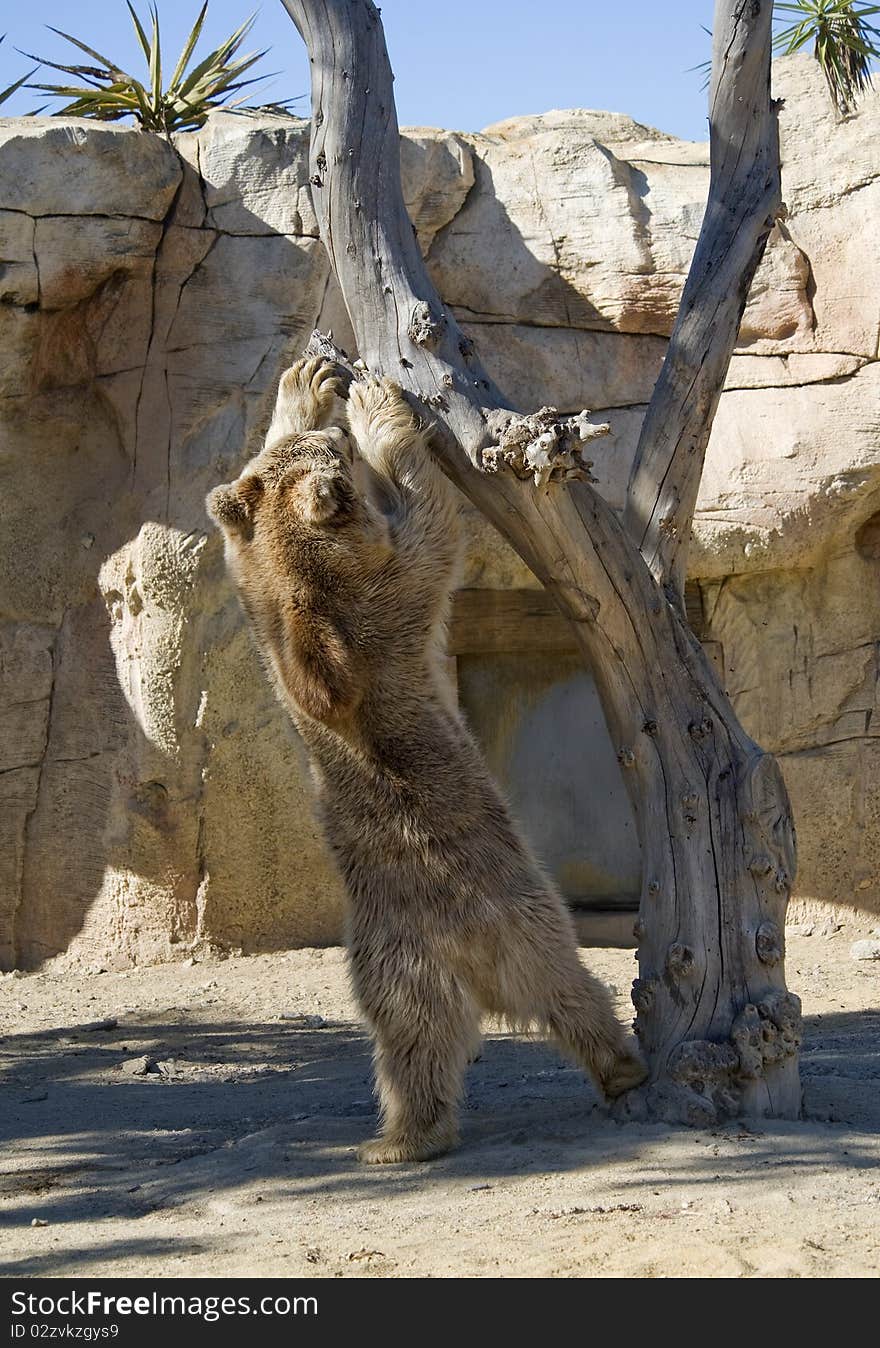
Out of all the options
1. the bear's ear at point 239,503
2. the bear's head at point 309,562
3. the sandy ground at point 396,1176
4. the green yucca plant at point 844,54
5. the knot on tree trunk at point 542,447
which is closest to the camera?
the sandy ground at point 396,1176

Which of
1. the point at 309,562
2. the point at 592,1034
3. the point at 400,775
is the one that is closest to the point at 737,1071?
the point at 592,1034

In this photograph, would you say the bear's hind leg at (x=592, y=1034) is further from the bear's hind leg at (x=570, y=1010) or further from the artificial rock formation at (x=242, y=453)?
the artificial rock formation at (x=242, y=453)

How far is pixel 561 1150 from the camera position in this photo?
15.7ft

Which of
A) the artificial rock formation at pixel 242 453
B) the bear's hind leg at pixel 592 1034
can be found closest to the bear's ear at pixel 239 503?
the bear's hind leg at pixel 592 1034

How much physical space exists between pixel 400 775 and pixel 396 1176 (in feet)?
4.53

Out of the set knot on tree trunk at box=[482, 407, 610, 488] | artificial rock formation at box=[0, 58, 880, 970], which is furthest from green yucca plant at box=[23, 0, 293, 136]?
knot on tree trunk at box=[482, 407, 610, 488]

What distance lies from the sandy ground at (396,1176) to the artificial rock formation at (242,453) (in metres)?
2.20

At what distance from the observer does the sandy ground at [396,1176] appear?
12.8 feet

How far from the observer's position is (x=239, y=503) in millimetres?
5492

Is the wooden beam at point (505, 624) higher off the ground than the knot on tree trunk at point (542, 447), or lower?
higher

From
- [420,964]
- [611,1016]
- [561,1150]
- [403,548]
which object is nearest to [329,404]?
[403,548]

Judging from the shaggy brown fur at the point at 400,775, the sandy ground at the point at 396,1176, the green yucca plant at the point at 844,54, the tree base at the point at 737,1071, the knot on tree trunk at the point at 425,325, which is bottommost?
the sandy ground at the point at 396,1176

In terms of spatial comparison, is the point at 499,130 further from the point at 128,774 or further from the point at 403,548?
the point at 403,548

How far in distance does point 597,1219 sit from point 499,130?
8.75 meters
